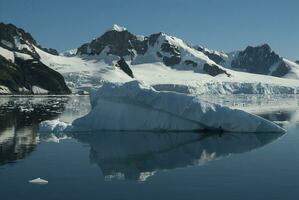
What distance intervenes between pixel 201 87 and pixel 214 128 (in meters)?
146

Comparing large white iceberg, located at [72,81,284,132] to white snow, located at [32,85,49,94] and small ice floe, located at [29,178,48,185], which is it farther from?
white snow, located at [32,85,49,94]

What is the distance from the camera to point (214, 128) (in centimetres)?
3531

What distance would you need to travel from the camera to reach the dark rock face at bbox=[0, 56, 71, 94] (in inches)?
5819

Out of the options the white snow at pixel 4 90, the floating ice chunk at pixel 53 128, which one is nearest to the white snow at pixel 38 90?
the white snow at pixel 4 90

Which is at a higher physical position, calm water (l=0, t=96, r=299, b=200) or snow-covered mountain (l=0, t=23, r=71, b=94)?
snow-covered mountain (l=0, t=23, r=71, b=94)

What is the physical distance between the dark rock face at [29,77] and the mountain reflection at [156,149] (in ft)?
384

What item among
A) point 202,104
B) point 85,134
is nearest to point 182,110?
point 202,104

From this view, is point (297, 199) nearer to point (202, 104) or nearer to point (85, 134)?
point (202, 104)

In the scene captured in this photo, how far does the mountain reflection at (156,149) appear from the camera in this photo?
23.2 m

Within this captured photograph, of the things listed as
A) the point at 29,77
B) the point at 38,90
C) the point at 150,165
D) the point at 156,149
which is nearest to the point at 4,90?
the point at 38,90

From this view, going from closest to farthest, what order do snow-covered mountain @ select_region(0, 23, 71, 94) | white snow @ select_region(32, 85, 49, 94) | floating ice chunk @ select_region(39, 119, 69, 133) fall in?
floating ice chunk @ select_region(39, 119, 69, 133), snow-covered mountain @ select_region(0, 23, 71, 94), white snow @ select_region(32, 85, 49, 94)

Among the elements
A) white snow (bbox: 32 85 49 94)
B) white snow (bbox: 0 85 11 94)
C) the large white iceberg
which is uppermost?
white snow (bbox: 32 85 49 94)

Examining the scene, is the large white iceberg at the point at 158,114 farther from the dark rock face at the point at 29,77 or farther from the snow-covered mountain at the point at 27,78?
the dark rock face at the point at 29,77

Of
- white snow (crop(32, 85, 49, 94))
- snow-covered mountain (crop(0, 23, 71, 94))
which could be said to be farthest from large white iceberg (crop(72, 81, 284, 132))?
white snow (crop(32, 85, 49, 94))
